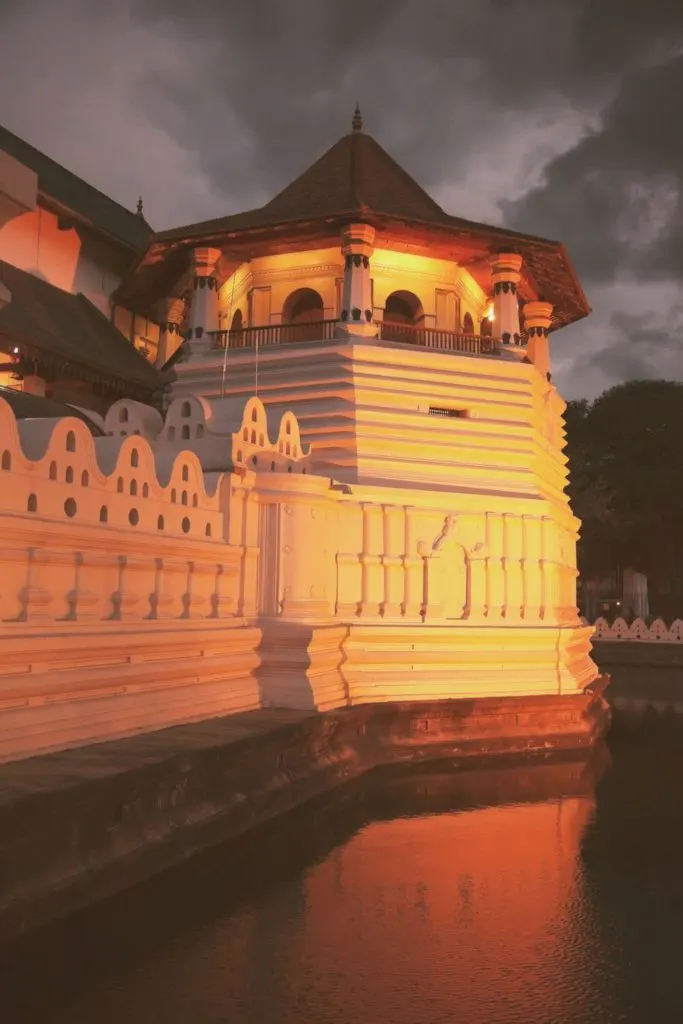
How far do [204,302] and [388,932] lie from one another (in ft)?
38.4

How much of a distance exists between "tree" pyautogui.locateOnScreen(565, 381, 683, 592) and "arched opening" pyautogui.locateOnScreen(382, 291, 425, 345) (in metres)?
25.2

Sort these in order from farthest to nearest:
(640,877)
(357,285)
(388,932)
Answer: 1. (357,285)
2. (640,877)
3. (388,932)

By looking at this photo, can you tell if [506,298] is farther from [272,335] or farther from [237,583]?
[237,583]

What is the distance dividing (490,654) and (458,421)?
12.0ft

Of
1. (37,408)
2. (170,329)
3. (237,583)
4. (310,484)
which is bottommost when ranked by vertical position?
(237,583)

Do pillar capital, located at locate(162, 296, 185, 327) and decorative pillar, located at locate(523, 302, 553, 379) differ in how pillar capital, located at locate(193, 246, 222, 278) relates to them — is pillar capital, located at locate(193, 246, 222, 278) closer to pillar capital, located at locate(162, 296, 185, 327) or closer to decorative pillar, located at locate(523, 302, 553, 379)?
pillar capital, located at locate(162, 296, 185, 327)

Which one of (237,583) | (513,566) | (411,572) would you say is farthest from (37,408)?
(513,566)

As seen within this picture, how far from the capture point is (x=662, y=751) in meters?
14.9

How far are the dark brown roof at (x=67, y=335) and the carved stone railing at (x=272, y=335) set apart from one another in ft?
8.57

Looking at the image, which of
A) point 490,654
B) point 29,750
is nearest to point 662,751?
point 490,654

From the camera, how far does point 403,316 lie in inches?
679

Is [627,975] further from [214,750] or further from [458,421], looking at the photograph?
[458,421]

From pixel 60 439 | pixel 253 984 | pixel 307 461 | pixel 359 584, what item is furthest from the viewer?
pixel 359 584

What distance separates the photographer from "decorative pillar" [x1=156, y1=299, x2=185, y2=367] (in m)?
20.5
